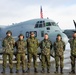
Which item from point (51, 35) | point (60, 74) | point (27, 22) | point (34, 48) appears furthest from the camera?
point (27, 22)

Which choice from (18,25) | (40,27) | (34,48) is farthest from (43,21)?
(34,48)

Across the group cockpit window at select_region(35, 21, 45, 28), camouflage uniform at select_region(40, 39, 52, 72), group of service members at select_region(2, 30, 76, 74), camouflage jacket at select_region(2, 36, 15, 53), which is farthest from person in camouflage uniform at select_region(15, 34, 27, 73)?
cockpit window at select_region(35, 21, 45, 28)

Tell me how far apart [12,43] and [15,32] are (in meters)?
9.13

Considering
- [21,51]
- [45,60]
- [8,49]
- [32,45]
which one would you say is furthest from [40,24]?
[8,49]

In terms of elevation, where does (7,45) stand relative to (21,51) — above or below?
above

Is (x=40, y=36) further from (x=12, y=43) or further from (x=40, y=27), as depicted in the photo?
(x=12, y=43)

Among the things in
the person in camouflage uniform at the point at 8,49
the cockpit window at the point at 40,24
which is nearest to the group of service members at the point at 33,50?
the person in camouflage uniform at the point at 8,49

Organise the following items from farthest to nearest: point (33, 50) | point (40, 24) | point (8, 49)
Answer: point (40, 24), point (33, 50), point (8, 49)

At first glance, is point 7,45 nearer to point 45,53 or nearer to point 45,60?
point 45,53

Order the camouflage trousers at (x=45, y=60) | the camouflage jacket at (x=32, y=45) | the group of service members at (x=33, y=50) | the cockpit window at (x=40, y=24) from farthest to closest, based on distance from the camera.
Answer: the cockpit window at (x=40, y=24) < the camouflage jacket at (x=32, y=45) < the camouflage trousers at (x=45, y=60) < the group of service members at (x=33, y=50)

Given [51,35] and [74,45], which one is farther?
[51,35]

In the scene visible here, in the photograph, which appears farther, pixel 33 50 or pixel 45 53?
pixel 33 50

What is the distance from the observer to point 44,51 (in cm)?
1378

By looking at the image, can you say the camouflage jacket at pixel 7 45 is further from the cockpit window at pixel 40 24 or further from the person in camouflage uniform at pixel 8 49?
the cockpit window at pixel 40 24
